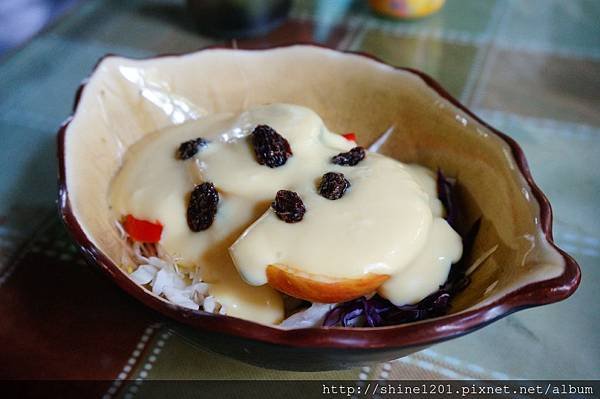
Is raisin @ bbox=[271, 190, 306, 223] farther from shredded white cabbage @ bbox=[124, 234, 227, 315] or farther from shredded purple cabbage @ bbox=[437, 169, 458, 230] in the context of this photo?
shredded purple cabbage @ bbox=[437, 169, 458, 230]

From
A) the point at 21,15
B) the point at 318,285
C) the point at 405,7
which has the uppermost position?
the point at 318,285

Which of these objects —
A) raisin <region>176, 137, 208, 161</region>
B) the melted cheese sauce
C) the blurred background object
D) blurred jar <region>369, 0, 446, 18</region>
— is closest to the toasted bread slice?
the melted cheese sauce

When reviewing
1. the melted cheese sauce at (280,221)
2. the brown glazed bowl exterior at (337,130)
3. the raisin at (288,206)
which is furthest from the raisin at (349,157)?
the brown glazed bowl exterior at (337,130)

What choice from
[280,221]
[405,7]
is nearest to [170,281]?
[280,221]

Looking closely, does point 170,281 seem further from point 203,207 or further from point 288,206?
point 288,206

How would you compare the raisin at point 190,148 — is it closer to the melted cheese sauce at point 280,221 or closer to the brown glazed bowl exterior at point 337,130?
the melted cheese sauce at point 280,221
